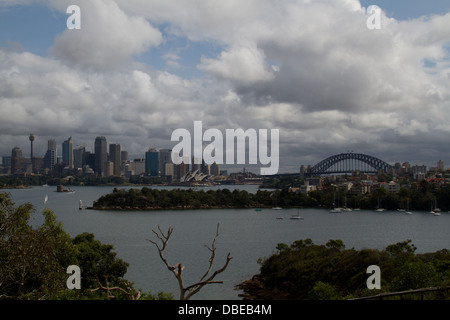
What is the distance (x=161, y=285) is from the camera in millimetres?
11922

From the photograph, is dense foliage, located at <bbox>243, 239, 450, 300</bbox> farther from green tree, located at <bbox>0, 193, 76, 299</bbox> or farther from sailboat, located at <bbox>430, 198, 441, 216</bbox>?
sailboat, located at <bbox>430, 198, 441, 216</bbox>

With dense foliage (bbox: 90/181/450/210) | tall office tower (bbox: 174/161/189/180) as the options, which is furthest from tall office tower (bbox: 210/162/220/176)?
dense foliage (bbox: 90/181/450/210)

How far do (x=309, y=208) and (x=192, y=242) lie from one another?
25.1 metres

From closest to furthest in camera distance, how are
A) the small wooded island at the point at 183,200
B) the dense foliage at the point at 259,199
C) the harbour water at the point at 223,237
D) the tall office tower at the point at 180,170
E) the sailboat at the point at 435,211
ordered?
the harbour water at the point at 223,237 < the sailboat at the point at 435,211 < the small wooded island at the point at 183,200 < the dense foliage at the point at 259,199 < the tall office tower at the point at 180,170

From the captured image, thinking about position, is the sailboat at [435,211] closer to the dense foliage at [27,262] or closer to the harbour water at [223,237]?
the harbour water at [223,237]

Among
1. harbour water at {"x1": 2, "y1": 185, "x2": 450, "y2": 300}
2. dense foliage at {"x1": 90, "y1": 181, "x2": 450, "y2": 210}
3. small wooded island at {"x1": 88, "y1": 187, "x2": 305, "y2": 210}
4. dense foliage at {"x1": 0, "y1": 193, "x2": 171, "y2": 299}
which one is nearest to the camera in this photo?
dense foliage at {"x1": 0, "y1": 193, "x2": 171, "y2": 299}

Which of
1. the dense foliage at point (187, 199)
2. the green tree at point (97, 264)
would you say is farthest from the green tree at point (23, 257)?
the dense foliage at point (187, 199)

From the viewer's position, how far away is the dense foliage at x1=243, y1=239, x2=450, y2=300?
9320 mm

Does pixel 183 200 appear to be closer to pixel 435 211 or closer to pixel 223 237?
pixel 223 237

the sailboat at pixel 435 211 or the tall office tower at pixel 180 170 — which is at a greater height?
the tall office tower at pixel 180 170

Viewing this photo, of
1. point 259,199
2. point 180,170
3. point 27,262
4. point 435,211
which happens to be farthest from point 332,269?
point 180,170

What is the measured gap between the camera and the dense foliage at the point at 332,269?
932 cm
